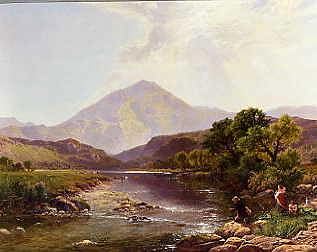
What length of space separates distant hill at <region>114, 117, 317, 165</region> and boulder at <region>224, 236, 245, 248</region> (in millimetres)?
436

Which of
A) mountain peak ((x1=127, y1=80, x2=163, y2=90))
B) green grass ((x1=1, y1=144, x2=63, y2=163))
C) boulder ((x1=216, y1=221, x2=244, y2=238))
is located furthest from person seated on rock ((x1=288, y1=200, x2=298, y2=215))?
green grass ((x1=1, y1=144, x2=63, y2=163))

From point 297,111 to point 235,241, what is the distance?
2.10 feet

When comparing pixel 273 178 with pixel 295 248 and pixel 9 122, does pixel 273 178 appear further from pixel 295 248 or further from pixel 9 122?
pixel 9 122

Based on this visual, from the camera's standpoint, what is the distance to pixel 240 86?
291 cm

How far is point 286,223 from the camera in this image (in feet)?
8.96

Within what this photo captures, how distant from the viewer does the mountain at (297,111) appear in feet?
9.23

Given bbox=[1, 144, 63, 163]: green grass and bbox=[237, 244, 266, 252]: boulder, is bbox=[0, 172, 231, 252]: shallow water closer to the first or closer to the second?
bbox=[237, 244, 266, 252]: boulder

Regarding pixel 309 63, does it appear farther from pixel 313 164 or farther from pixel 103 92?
pixel 103 92

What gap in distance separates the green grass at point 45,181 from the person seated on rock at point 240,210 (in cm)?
63

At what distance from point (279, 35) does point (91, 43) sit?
2.89 ft

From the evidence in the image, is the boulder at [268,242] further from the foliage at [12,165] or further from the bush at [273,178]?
the foliage at [12,165]

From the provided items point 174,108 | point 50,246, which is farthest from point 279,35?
point 50,246

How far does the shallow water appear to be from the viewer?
2.83 metres

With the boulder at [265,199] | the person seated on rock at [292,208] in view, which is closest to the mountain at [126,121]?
the boulder at [265,199]
